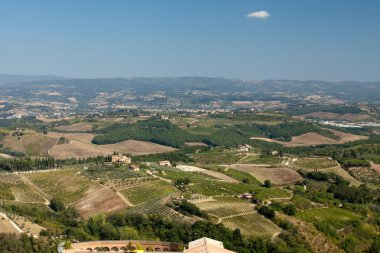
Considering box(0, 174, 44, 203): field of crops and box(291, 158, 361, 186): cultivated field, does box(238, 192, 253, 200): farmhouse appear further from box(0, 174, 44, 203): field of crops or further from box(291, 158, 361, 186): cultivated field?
box(0, 174, 44, 203): field of crops

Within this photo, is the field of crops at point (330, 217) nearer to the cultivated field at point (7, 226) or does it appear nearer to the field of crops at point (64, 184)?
the field of crops at point (64, 184)

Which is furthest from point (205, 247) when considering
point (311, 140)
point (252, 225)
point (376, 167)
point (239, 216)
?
point (311, 140)

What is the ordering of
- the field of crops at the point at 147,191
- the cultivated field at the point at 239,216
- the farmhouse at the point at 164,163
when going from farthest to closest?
the farmhouse at the point at 164,163
the field of crops at the point at 147,191
the cultivated field at the point at 239,216

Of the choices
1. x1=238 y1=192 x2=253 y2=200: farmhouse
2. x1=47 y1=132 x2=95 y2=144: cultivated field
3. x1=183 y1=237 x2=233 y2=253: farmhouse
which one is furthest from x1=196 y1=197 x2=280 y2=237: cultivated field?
x1=47 y1=132 x2=95 y2=144: cultivated field

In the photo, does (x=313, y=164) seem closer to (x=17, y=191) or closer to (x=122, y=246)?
(x=17, y=191)

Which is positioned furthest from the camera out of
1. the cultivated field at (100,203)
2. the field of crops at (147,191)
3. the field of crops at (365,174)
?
the field of crops at (365,174)

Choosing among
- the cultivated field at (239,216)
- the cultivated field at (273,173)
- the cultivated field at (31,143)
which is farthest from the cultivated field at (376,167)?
the cultivated field at (31,143)
